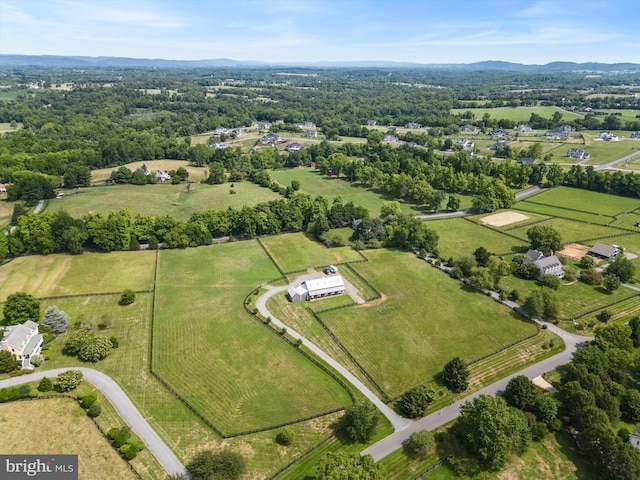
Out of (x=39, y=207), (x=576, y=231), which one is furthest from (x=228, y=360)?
(x=576, y=231)

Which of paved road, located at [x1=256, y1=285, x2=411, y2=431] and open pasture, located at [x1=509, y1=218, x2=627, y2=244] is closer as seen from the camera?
paved road, located at [x1=256, y1=285, x2=411, y2=431]

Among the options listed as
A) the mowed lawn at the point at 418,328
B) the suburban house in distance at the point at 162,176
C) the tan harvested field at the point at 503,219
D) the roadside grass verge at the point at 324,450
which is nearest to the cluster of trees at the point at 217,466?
the roadside grass verge at the point at 324,450

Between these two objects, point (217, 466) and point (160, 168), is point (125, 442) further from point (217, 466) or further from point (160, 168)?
point (160, 168)

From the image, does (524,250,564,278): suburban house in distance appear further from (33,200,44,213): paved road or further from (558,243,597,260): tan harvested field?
(33,200,44,213): paved road

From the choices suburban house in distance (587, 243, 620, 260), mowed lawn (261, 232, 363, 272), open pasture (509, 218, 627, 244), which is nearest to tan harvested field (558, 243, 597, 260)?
suburban house in distance (587, 243, 620, 260)

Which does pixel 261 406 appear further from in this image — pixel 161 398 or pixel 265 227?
pixel 265 227

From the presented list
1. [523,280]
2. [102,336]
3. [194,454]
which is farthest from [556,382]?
[102,336]
